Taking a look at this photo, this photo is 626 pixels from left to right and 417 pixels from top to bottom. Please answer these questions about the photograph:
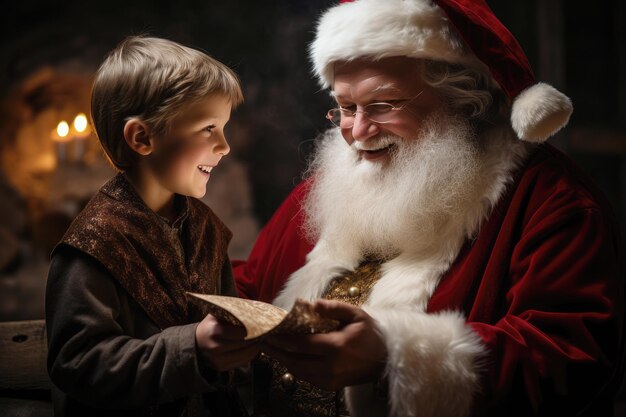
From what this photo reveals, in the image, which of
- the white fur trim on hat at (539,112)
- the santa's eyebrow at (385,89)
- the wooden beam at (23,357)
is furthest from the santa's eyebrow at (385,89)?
the wooden beam at (23,357)

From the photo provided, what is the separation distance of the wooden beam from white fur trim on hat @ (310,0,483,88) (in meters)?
1.34

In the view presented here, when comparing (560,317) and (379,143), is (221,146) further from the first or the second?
(560,317)

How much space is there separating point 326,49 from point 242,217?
2118mm

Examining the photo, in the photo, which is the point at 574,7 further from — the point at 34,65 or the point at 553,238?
the point at 34,65

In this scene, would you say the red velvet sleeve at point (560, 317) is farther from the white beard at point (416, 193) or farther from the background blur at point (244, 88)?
the background blur at point (244, 88)

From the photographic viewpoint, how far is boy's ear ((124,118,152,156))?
1.60 metres

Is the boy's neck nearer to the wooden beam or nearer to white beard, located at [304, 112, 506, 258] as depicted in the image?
white beard, located at [304, 112, 506, 258]

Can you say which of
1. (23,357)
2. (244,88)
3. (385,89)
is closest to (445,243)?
(385,89)

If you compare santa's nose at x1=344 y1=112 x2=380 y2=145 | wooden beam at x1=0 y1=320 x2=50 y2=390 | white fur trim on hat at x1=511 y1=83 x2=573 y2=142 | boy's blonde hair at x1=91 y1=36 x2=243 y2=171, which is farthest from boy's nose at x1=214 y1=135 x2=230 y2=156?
wooden beam at x1=0 y1=320 x2=50 y2=390

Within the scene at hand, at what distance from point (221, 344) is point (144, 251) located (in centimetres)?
34

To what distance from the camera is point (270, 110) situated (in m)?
3.99

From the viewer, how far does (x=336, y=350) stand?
4.84 ft

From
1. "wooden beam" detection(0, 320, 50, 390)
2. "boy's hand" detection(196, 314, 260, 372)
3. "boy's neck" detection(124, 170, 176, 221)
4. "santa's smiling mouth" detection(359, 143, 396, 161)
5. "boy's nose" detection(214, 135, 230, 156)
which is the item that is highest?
"boy's nose" detection(214, 135, 230, 156)

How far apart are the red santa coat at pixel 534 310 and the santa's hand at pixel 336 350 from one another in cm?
7
